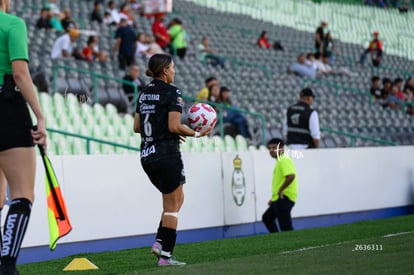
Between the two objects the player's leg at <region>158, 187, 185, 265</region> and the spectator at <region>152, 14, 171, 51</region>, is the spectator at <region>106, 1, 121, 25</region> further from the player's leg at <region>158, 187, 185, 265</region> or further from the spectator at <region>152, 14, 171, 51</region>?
the player's leg at <region>158, 187, 185, 265</region>

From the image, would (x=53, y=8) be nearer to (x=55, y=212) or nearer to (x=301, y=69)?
(x=301, y=69)

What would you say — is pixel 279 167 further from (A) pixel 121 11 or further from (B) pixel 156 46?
(A) pixel 121 11

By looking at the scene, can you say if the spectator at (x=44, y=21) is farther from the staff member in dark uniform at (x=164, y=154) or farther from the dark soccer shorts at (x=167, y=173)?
the dark soccer shorts at (x=167, y=173)

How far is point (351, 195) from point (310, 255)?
362 inches

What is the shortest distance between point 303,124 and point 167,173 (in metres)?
6.90

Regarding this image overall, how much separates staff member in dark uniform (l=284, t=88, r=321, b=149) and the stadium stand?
165 cm

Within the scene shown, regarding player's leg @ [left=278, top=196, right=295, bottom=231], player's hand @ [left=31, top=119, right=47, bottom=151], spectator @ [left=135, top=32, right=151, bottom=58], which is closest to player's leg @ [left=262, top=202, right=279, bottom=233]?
player's leg @ [left=278, top=196, right=295, bottom=231]

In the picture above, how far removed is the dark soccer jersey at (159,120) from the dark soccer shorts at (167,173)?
1.9 inches

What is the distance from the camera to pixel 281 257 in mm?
8945

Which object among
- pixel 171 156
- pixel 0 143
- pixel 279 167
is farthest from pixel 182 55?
pixel 0 143

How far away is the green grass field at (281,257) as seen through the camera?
25.4 feet

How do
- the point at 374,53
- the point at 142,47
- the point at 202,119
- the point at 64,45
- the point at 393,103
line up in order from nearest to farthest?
the point at 202,119, the point at 64,45, the point at 142,47, the point at 393,103, the point at 374,53

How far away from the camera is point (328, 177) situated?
57.6 ft

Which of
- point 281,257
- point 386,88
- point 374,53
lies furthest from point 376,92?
point 281,257
